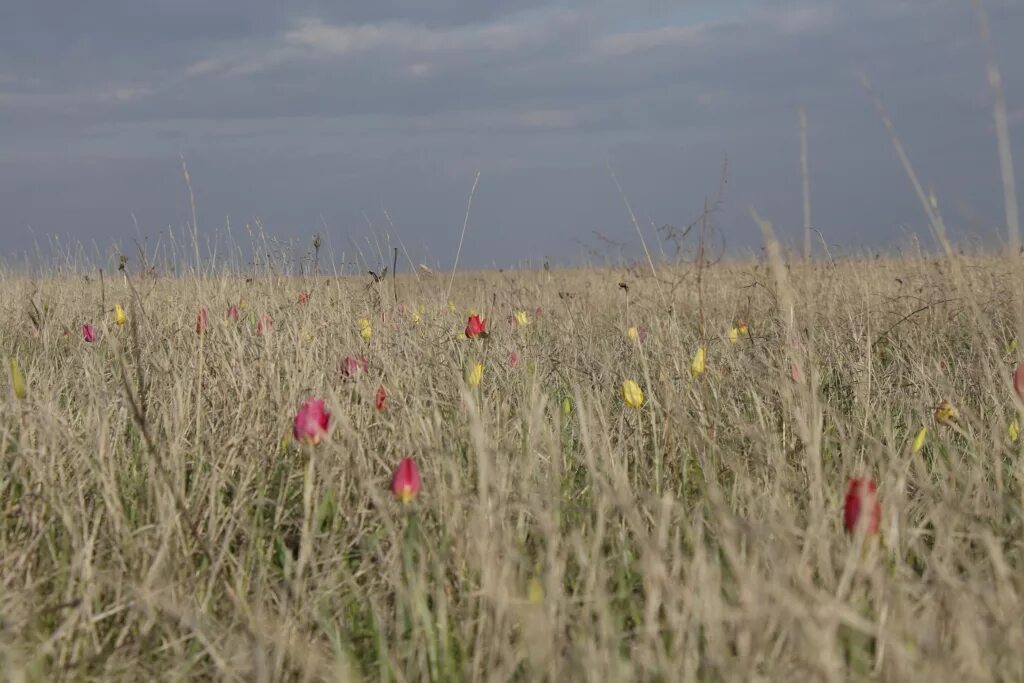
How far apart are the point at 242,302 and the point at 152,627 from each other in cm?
238

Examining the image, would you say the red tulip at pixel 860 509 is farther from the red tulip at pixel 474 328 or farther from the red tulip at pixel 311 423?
the red tulip at pixel 474 328

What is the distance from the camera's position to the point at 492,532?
1.38 meters

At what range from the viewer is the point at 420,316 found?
11.3 ft

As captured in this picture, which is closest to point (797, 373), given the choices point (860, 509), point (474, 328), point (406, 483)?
point (860, 509)

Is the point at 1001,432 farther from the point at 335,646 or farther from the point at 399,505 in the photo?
the point at 335,646

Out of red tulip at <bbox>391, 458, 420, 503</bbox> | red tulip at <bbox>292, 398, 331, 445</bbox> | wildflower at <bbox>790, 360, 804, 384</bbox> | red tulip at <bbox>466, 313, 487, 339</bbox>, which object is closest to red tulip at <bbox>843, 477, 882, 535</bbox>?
wildflower at <bbox>790, 360, 804, 384</bbox>

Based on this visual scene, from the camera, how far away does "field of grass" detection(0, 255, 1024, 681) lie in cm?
107

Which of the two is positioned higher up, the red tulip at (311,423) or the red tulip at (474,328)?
the red tulip at (311,423)

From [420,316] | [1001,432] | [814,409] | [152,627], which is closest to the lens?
[152,627]

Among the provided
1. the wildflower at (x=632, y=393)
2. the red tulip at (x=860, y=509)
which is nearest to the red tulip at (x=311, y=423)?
the wildflower at (x=632, y=393)

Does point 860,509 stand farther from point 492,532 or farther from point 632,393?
point 632,393

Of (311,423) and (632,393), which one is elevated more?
(311,423)

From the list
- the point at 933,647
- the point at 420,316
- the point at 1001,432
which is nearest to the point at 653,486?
the point at 1001,432

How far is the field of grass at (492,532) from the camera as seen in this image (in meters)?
1.07
